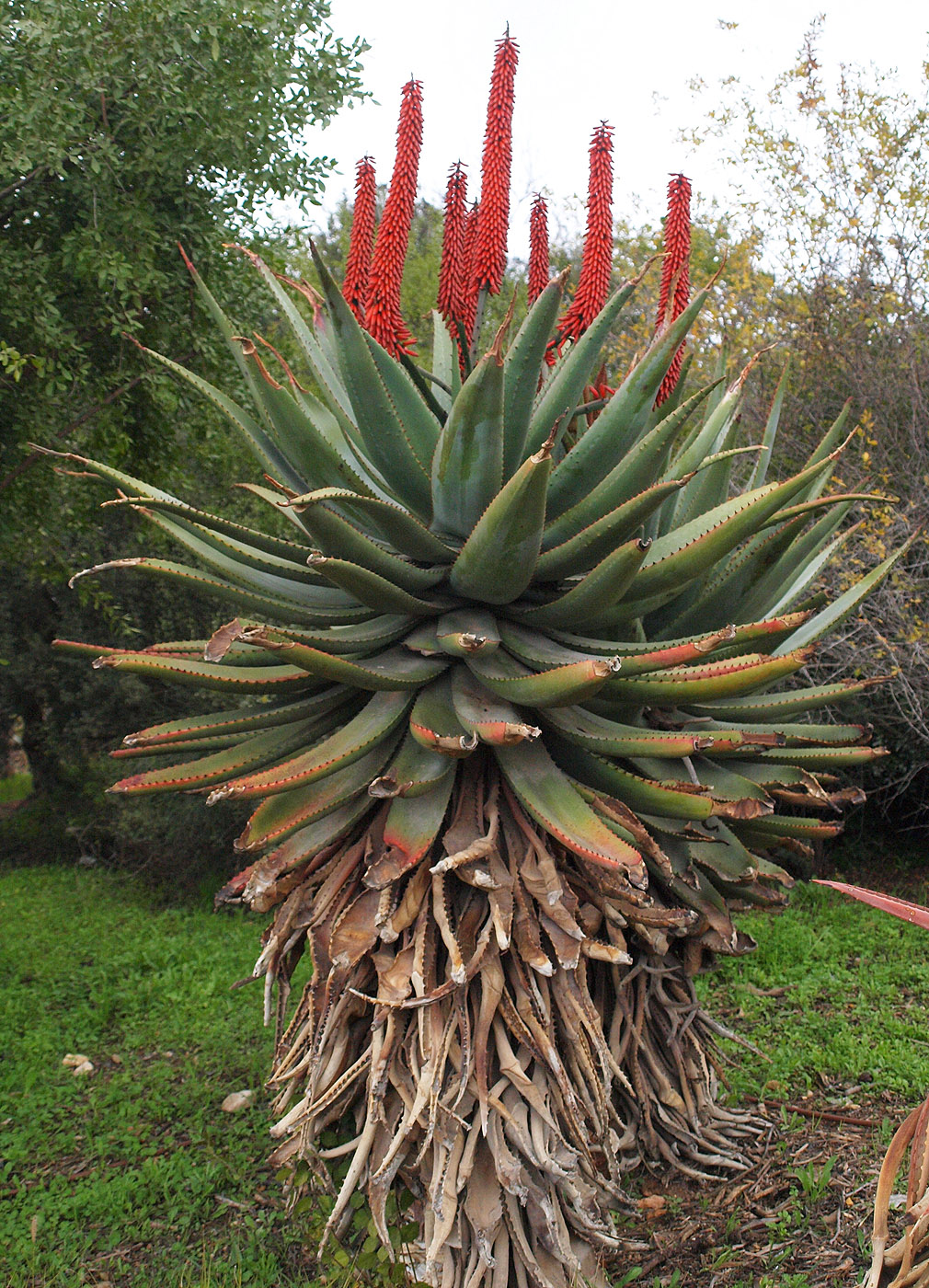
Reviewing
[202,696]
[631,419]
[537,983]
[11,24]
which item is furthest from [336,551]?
[202,696]

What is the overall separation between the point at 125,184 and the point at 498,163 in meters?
3.37

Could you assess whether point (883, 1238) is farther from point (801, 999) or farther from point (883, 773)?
point (883, 773)

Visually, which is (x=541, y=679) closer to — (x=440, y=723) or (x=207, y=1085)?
(x=440, y=723)

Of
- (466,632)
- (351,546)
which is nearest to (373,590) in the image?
(351,546)

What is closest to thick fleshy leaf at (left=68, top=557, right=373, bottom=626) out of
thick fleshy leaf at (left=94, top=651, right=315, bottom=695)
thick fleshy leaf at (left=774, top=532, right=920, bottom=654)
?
thick fleshy leaf at (left=94, top=651, right=315, bottom=695)

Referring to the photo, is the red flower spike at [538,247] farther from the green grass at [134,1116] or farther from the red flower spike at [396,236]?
the green grass at [134,1116]

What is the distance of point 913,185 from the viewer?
8492 millimetres

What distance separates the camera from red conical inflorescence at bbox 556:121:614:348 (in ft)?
9.33

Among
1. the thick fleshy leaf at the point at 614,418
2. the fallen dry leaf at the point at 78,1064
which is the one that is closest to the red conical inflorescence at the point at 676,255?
the thick fleshy leaf at the point at 614,418

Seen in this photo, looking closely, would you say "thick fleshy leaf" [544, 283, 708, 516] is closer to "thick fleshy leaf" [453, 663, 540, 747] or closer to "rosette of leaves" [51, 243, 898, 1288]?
"rosette of leaves" [51, 243, 898, 1288]

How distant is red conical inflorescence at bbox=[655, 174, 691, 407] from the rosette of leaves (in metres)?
0.16

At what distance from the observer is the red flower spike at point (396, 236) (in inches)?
108

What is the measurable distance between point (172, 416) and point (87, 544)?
10.8 ft

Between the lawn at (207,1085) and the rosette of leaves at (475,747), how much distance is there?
621 millimetres
